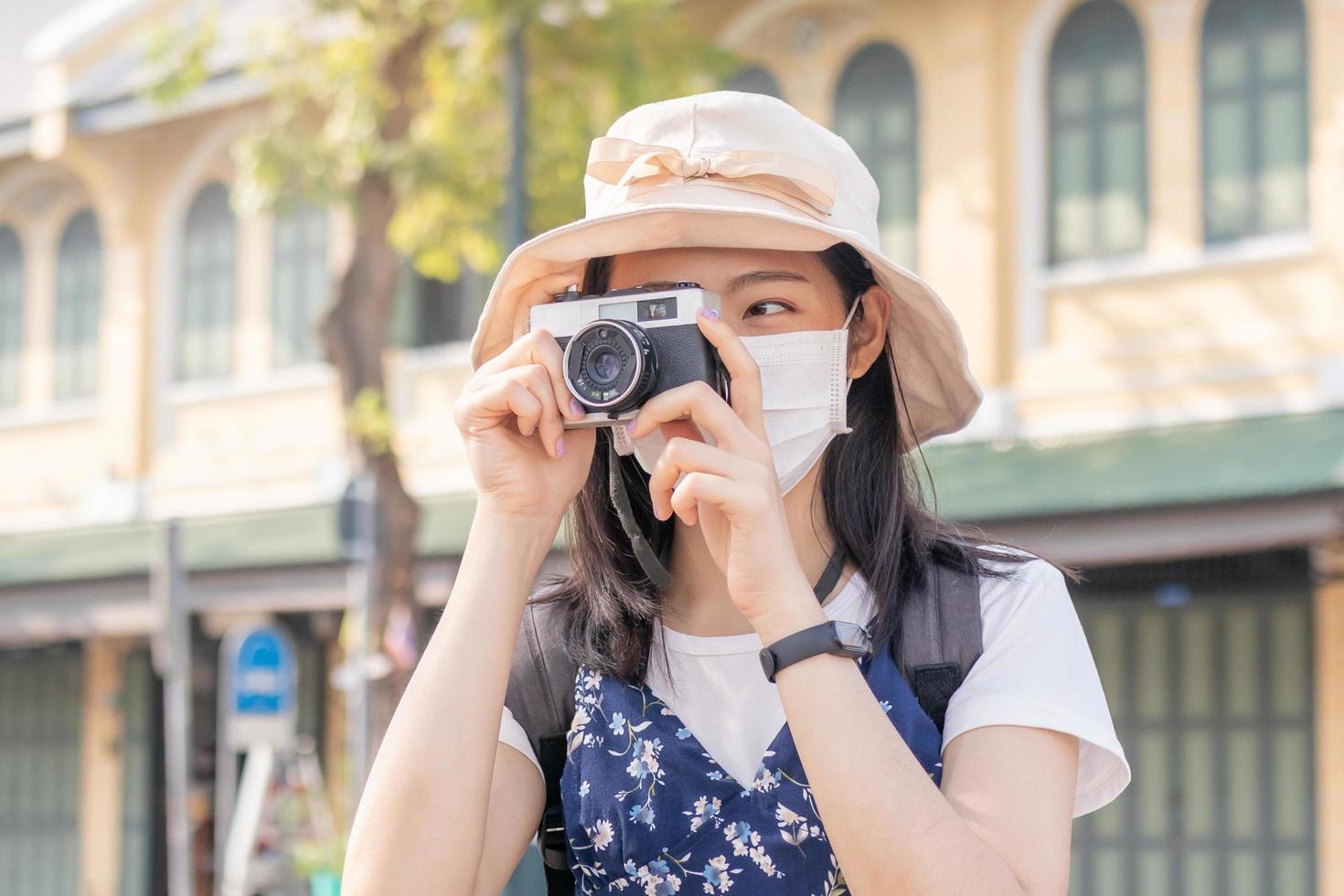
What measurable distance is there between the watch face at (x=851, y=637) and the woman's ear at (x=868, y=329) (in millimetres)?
436

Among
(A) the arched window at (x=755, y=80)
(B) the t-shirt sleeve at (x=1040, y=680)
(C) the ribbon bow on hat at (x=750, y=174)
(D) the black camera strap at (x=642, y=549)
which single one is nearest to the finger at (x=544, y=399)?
(D) the black camera strap at (x=642, y=549)

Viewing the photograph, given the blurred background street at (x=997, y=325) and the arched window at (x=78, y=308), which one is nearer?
the blurred background street at (x=997, y=325)

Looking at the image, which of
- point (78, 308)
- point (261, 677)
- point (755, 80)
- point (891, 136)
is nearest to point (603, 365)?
point (261, 677)

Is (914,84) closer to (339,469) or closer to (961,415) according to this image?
(339,469)

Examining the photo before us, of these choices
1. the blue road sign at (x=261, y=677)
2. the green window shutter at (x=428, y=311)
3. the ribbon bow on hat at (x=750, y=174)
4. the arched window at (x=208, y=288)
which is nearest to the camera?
the ribbon bow on hat at (x=750, y=174)

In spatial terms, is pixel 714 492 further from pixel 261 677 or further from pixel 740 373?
pixel 261 677

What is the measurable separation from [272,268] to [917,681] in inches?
484

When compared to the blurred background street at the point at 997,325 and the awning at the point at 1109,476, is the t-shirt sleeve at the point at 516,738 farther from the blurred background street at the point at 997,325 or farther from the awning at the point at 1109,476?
the awning at the point at 1109,476

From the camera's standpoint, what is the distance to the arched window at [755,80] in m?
11.2

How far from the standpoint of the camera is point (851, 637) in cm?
167

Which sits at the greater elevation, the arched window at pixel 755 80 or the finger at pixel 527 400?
the arched window at pixel 755 80

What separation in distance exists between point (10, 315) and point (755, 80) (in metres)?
7.38

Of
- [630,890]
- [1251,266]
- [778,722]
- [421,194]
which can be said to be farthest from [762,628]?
[1251,266]

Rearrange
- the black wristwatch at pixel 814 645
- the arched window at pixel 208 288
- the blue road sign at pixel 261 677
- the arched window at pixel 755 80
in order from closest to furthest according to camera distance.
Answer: the black wristwatch at pixel 814 645
the blue road sign at pixel 261 677
the arched window at pixel 755 80
the arched window at pixel 208 288
